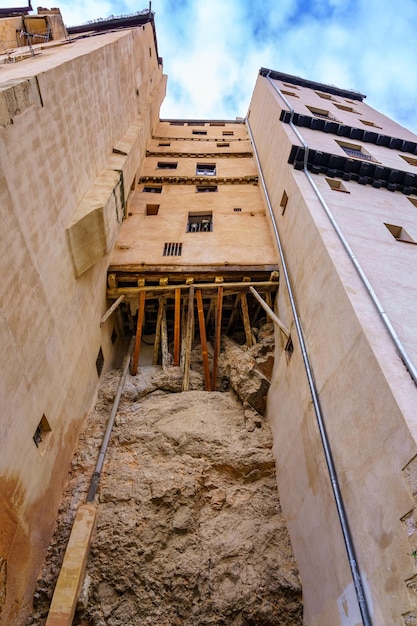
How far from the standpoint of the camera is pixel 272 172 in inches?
542

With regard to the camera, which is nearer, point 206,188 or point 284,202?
point 284,202

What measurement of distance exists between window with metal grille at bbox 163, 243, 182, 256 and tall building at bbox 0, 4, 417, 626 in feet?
0.50

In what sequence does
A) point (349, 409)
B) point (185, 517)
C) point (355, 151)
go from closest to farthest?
point (349, 409) → point (185, 517) → point (355, 151)

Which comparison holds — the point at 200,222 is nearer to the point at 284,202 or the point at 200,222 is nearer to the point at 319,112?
the point at 284,202

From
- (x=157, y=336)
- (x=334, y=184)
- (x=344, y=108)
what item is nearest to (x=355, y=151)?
(x=334, y=184)

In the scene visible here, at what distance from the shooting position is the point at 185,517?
7.32 metres

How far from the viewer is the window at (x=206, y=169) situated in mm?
17625

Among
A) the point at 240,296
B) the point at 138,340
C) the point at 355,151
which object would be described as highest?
the point at 355,151

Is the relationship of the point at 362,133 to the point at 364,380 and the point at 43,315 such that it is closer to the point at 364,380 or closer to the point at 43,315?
the point at 364,380

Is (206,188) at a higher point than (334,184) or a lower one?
lower

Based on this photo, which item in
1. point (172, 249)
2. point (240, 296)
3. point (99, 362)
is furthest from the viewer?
point (172, 249)

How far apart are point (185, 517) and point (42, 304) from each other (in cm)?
519

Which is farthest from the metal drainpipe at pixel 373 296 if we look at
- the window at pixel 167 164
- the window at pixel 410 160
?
the window at pixel 167 164

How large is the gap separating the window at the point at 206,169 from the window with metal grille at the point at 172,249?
22.2 ft
